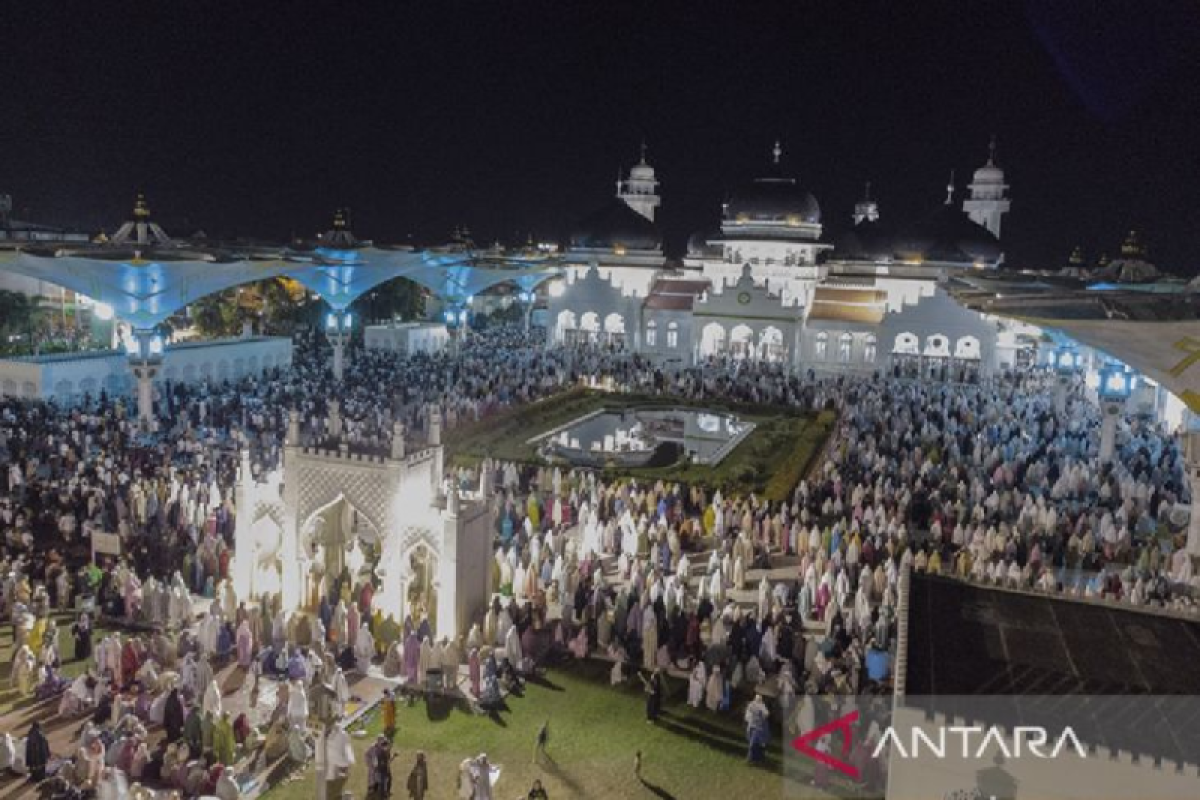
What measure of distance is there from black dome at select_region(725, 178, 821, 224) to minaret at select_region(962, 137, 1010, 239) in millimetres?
11936

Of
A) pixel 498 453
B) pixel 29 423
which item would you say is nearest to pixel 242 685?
pixel 498 453

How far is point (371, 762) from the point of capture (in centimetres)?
790

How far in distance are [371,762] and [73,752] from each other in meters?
2.85

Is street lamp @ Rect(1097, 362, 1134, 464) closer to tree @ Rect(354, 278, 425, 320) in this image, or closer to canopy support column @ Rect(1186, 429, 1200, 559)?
canopy support column @ Rect(1186, 429, 1200, 559)

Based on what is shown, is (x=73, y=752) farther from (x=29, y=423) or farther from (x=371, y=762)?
(x=29, y=423)

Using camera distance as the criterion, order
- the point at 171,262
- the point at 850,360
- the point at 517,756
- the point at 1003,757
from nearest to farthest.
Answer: the point at 1003,757
the point at 517,756
the point at 171,262
the point at 850,360

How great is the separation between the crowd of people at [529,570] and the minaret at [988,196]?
26.9 m

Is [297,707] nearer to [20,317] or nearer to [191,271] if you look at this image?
[191,271]

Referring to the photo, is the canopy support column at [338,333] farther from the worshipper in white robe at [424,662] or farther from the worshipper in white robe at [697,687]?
the worshipper in white robe at [697,687]

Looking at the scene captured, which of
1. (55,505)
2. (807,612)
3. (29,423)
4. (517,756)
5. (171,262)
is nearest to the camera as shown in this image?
(517,756)

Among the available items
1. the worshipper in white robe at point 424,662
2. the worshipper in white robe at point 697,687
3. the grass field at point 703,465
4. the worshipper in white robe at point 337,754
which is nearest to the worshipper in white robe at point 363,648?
the worshipper in white robe at point 424,662

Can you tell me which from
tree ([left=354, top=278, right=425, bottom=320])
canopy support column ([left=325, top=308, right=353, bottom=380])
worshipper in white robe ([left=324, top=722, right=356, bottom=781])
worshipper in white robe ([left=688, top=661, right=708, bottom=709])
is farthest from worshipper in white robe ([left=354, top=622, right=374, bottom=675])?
tree ([left=354, top=278, right=425, bottom=320])

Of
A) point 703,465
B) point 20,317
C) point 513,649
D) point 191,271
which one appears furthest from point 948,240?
point 20,317

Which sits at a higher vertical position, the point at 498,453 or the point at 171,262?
the point at 171,262
